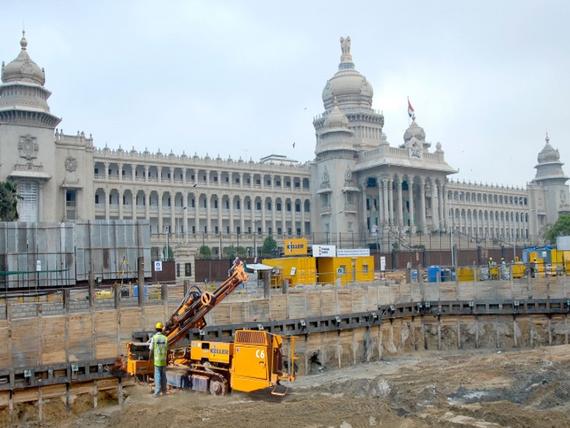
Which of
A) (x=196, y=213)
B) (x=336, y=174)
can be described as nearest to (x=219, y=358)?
(x=196, y=213)

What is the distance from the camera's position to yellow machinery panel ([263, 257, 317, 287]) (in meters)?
46.5

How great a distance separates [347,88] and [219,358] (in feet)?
331

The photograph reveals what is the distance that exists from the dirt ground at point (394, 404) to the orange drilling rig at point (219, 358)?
54cm

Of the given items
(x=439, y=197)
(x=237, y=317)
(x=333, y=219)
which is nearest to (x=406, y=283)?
(x=237, y=317)

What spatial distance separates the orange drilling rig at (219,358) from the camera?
67.3 feet

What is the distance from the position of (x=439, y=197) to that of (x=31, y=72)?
2679 inches

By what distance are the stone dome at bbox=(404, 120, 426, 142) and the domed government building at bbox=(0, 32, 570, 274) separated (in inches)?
9.8

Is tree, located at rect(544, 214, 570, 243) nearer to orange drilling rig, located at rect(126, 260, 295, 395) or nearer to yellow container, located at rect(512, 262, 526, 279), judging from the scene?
yellow container, located at rect(512, 262, 526, 279)

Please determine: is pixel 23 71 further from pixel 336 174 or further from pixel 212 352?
pixel 212 352

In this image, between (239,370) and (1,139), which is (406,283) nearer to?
(239,370)

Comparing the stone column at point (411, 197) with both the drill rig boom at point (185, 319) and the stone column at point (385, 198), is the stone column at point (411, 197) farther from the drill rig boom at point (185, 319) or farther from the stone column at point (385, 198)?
the drill rig boom at point (185, 319)

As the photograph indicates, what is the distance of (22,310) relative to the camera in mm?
28969

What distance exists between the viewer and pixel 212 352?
22.1 meters

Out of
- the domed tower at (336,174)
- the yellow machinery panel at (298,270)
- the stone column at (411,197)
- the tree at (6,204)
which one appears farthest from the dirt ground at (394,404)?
the stone column at (411,197)
